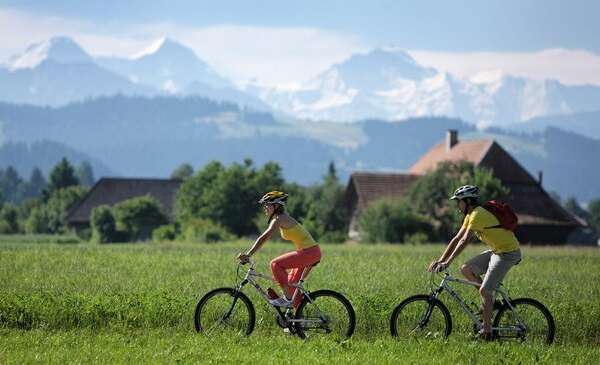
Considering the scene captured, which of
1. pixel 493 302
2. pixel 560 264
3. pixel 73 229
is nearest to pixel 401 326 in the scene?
pixel 493 302

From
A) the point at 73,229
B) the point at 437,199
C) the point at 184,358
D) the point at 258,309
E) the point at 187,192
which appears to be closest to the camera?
the point at 184,358

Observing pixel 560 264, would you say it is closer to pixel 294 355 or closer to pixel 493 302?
pixel 493 302

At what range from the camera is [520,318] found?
14047mm

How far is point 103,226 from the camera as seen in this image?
239 feet

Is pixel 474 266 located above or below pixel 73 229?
above

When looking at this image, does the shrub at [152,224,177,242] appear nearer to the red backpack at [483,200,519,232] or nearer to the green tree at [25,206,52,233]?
the green tree at [25,206,52,233]

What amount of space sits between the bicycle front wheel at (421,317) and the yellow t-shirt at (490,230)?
3.96ft

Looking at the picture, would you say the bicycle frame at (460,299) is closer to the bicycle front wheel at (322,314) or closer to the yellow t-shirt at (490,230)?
the yellow t-shirt at (490,230)

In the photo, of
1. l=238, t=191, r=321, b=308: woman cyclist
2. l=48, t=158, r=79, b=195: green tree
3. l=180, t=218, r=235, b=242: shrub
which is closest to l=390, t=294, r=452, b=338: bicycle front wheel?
l=238, t=191, r=321, b=308: woman cyclist

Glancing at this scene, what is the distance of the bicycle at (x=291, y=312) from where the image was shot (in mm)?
14156

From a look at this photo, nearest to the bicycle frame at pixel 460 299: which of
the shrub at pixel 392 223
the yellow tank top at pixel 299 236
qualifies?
the yellow tank top at pixel 299 236

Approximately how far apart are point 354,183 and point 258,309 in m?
73.2

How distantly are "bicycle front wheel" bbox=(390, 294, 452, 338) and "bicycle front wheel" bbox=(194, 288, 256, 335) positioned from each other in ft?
7.22

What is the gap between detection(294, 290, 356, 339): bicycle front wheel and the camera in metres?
14.1
